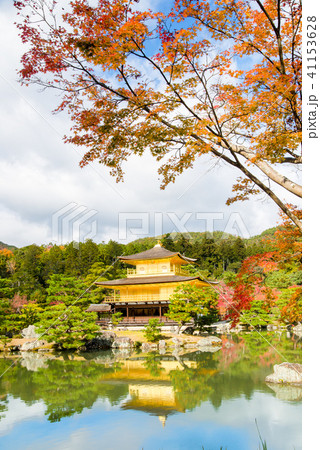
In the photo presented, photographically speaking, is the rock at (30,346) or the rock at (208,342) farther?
the rock at (208,342)

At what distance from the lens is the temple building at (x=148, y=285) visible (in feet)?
63.4

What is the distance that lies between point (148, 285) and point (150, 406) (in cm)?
1407

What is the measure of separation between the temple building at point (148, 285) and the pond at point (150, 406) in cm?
872

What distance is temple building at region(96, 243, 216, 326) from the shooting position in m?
19.3

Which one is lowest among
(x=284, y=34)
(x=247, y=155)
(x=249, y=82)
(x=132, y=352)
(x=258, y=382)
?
(x=132, y=352)

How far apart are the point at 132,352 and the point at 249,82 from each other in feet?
37.0

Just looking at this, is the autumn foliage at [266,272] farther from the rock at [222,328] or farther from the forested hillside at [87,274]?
the rock at [222,328]

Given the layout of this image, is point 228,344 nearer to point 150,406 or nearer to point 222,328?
point 222,328

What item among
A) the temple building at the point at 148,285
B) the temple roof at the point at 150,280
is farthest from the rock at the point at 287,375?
the temple roof at the point at 150,280

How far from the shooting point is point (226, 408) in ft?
19.3

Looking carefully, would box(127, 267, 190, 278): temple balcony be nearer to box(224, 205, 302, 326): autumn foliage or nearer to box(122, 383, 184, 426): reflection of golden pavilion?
box(122, 383, 184, 426): reflection of golden pavilion

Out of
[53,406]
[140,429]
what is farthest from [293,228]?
[53,406]

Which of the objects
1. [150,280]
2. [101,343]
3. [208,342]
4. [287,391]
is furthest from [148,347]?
[287,391]

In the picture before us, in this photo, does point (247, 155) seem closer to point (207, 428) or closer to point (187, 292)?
point (207, 428)
